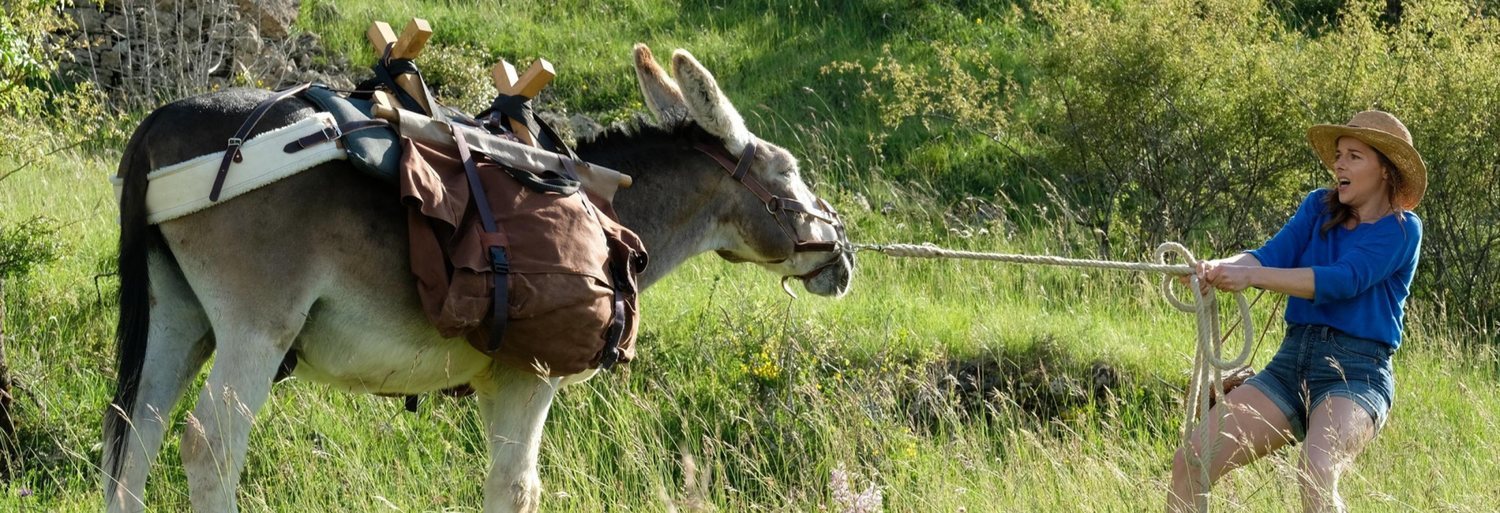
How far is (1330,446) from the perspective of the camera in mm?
4469

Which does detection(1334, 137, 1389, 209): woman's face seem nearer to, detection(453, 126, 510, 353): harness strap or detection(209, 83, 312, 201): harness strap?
detection(453, 126, 510, 353): harness strap

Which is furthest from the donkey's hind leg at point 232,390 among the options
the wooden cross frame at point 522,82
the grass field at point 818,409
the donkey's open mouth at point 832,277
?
the donkey's open mouth at point 832,277

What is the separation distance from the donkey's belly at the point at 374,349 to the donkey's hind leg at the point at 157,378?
1.18 ft

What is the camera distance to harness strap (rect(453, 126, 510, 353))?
414cm

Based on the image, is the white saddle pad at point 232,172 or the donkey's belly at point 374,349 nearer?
the white saddle pad at point 232,172

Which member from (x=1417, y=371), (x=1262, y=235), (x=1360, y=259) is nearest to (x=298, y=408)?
(x=1360, y=259)

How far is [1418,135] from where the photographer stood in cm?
925

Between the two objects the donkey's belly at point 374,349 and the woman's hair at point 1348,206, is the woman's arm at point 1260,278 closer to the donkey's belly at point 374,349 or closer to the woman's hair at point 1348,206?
the woman's hair at point 1348,206

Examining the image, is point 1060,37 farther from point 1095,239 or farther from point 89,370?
point 89,370

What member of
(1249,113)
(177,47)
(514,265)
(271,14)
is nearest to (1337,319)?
(514,265)

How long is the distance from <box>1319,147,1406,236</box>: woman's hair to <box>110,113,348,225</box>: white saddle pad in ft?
10.9

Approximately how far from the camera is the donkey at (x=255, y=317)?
4.06 m

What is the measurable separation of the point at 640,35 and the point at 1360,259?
11.2 meters

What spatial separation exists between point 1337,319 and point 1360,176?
19.4 inches
